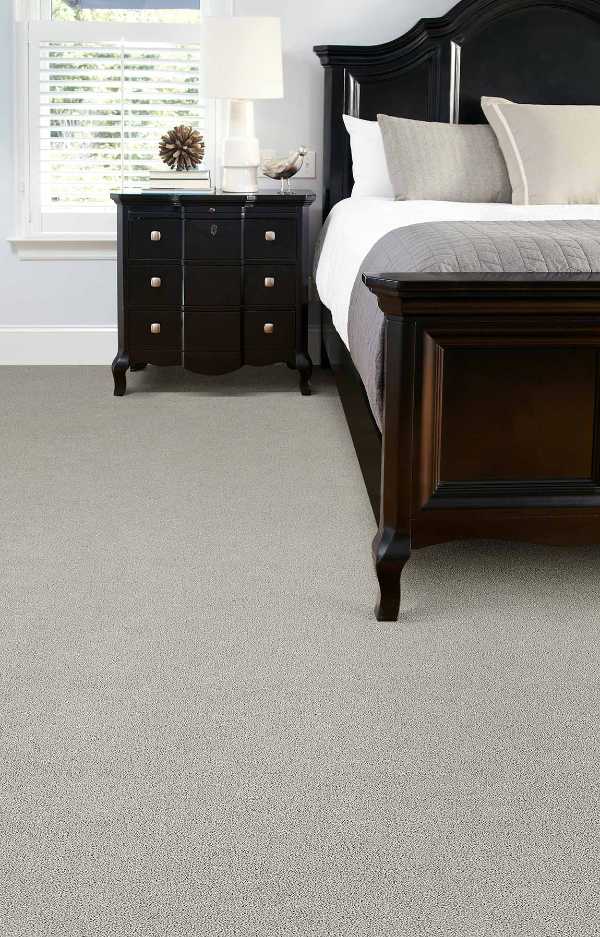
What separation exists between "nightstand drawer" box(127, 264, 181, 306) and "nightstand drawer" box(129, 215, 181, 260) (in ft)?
0.14

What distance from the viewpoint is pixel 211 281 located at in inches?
159

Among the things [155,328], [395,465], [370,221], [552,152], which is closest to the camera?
[395,465]

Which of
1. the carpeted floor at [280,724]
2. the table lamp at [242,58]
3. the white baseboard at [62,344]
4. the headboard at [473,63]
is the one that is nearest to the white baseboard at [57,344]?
the white baseboard at [62,344]

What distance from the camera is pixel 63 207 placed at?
455 cm

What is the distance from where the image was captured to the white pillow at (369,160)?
4.09m

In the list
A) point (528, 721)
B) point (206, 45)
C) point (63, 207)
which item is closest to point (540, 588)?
point (528, 721)

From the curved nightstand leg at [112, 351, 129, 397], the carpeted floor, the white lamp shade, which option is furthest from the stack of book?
the carpeted floor

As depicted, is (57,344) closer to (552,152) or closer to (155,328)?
(155,328)

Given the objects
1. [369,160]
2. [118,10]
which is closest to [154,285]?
[369,160]

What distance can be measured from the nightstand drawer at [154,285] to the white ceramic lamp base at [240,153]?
43cm

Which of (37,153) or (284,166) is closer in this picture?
(284,166)

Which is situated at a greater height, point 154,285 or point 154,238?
point 154,238

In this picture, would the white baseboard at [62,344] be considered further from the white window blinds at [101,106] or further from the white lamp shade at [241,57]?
the white lamp shade at [241,57]

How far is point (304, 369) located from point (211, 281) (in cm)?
49
